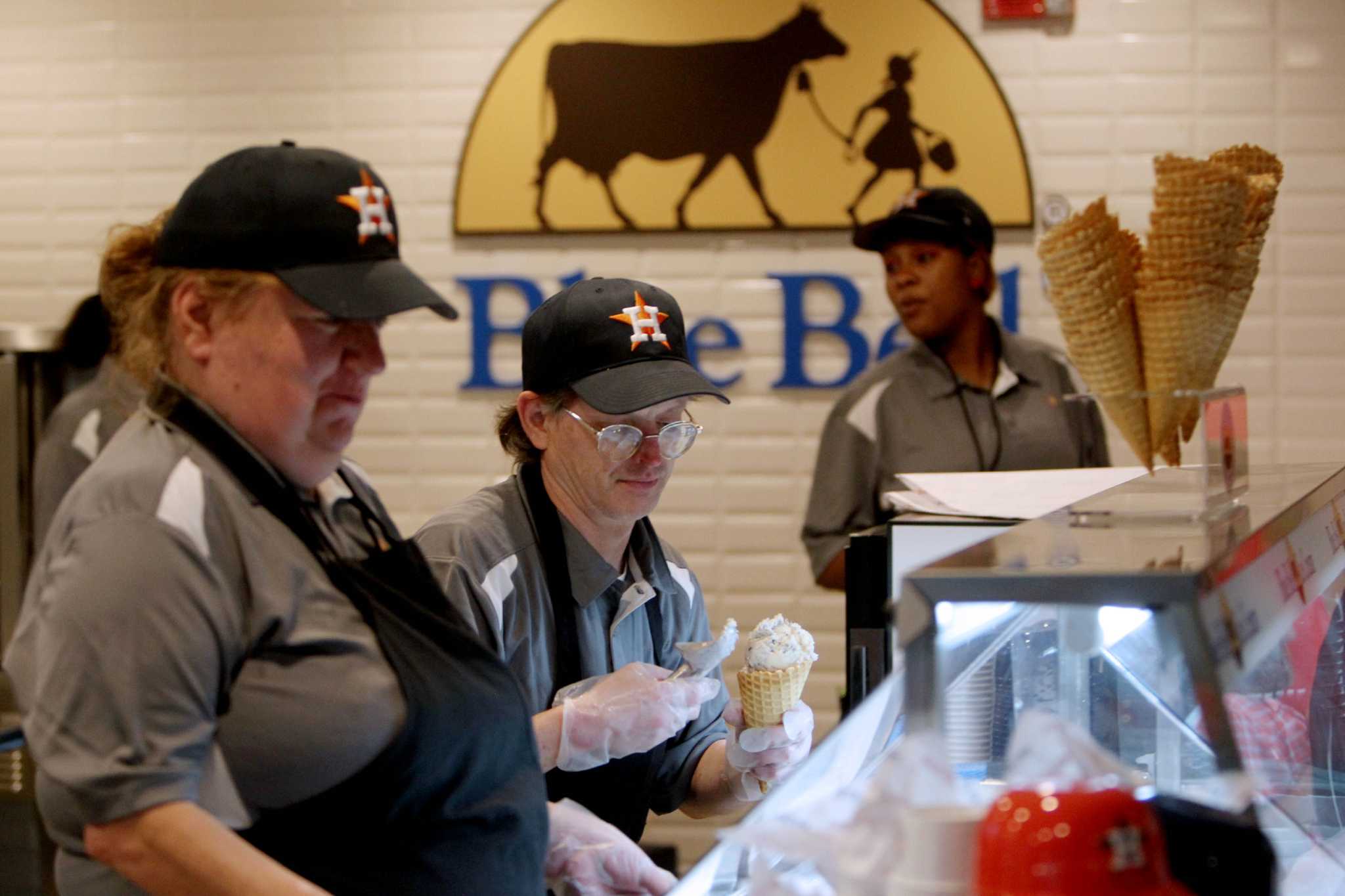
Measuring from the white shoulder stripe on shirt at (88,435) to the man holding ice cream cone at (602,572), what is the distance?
6.54 ft

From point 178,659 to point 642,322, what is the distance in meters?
1.10

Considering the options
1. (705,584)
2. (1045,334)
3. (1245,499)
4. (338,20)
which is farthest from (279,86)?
(1245,499)

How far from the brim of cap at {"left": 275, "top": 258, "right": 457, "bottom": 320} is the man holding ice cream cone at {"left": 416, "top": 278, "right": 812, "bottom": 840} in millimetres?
663

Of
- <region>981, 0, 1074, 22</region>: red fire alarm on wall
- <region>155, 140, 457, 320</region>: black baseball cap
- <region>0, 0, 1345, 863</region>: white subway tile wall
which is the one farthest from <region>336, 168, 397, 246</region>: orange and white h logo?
<region>981, 0, 1074, 22</region>: red fire alarm on wall

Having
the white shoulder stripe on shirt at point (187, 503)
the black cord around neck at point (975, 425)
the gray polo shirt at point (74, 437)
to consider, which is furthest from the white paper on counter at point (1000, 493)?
the gray polo shirt at point (74, 437)

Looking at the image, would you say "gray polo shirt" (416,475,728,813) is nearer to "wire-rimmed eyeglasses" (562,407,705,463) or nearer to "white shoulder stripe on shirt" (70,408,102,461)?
"wire-rimmed eyeglasses" (562,407,705,463)

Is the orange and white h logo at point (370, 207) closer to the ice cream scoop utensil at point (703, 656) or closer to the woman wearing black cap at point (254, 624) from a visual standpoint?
the woman wearing black cap at point (254, 624)

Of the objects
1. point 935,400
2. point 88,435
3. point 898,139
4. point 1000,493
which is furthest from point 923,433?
point 88,435

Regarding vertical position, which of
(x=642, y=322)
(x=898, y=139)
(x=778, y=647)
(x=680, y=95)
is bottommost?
(x=778, y=647)

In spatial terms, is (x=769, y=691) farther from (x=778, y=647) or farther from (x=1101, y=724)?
(x=1101, y=724)

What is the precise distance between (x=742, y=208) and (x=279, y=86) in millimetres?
1640

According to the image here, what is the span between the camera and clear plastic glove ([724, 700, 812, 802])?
217 centimetres

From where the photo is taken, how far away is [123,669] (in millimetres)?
1335

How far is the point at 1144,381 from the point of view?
1.85 meters
